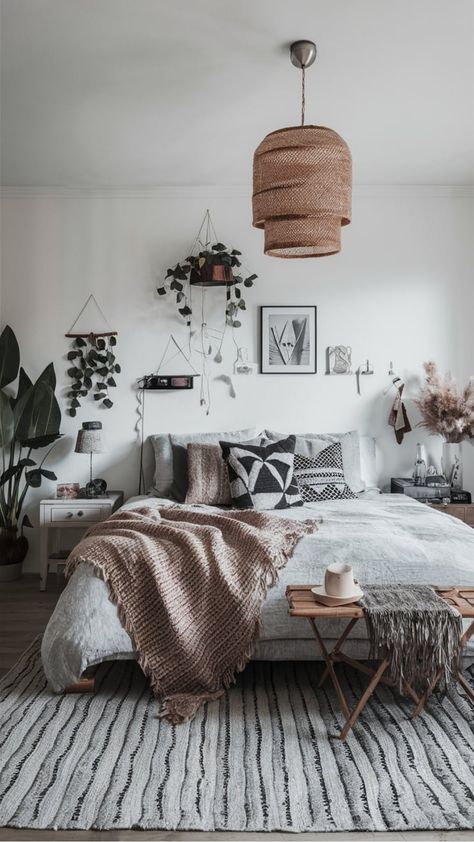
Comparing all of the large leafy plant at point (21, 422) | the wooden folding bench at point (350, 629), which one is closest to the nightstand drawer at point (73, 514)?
the large leafy plant at point (21, 422)

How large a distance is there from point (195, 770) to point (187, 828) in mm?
288

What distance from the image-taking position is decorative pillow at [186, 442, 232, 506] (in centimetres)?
430

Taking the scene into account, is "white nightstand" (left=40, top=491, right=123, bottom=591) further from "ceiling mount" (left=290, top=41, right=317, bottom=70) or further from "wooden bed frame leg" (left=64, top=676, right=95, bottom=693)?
"ceiling mount" (left=290, top=41, right=317, bottom=70)

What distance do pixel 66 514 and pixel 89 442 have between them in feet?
1.61

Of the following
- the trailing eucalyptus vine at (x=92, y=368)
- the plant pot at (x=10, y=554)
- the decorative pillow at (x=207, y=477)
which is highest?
the trailing eucalyptus vine at (x=92, y=368)

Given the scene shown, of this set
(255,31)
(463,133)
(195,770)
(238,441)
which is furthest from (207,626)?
(463,133)

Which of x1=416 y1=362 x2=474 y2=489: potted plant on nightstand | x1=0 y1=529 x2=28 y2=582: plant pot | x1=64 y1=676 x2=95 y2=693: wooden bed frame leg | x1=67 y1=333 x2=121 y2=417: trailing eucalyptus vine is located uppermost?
x1=67 y1=333 x2=121 y2=417: trailing eucalyptus vine

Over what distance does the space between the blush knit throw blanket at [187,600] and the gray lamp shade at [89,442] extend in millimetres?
1593

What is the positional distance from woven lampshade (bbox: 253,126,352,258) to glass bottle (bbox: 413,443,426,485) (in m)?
2.30

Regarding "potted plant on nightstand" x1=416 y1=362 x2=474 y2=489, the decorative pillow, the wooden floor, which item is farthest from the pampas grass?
the wooden floor

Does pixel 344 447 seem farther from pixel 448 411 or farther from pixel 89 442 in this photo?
pixel 89 442

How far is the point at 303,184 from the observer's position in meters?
2.77

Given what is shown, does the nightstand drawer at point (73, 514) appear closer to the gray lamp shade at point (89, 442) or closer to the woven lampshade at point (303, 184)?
the gray lamp shade at point (89, 442)

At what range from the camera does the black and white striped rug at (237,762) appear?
2.06 m
